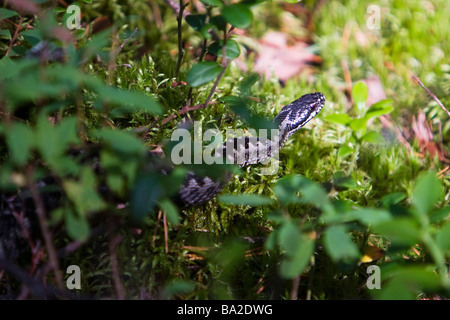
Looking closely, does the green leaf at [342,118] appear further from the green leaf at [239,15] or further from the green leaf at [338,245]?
the green leaf at [338,245]

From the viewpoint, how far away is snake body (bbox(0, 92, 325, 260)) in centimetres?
261

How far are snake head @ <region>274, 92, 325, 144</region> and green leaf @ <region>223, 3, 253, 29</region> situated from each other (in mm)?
1606

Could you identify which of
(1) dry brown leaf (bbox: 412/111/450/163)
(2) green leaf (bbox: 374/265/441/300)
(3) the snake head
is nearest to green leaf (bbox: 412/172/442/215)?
(2) green leaf (bbox: 374/265/441/300)

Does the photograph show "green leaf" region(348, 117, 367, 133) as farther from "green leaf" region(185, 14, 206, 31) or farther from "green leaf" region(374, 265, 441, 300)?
"green leaf" region(374, 265, 441, 300)

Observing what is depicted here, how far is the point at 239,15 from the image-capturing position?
2.28m

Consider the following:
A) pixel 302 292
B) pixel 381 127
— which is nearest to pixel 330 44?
pixel 381 127

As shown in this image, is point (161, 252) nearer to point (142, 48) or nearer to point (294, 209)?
point (294, 209)

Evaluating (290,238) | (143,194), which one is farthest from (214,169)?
(290,238)

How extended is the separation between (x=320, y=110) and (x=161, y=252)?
2163mm

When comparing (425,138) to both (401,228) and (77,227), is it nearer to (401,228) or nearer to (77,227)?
(401,228)

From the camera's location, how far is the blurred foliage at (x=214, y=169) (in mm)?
1744

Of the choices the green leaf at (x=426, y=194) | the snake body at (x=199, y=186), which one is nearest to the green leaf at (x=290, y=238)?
the green leaf at (x=426, y=194)

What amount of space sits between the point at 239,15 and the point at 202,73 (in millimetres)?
394

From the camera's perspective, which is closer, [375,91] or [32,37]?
[32,37]
